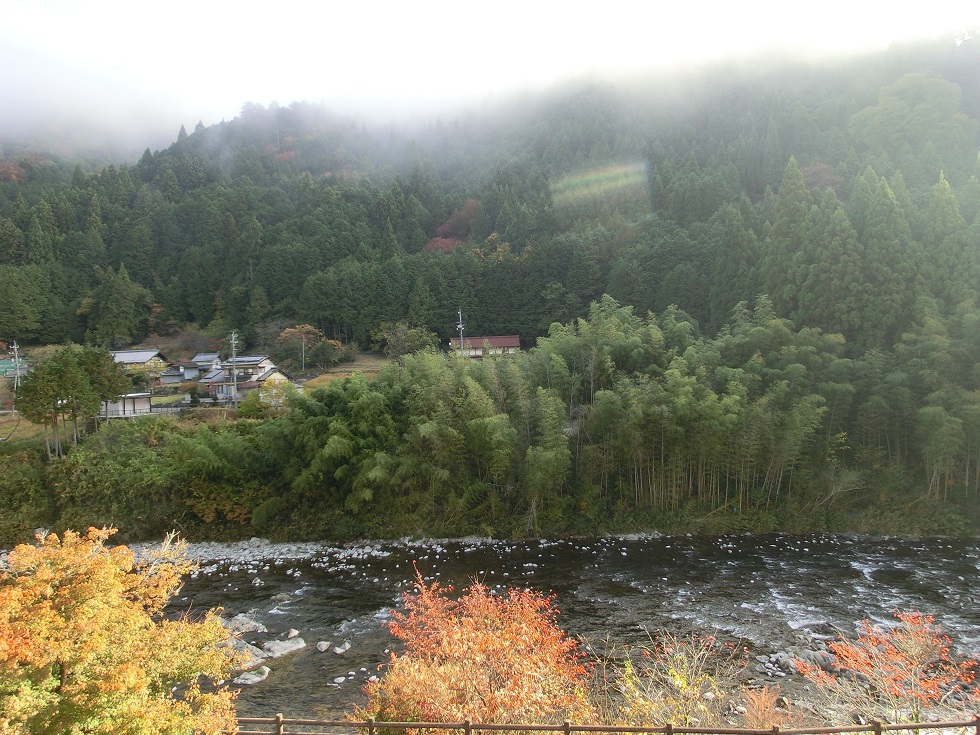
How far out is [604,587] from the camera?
1259 centimetres

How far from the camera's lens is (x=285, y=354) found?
111ft

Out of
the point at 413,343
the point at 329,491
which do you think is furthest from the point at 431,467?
A: the point at 413,343

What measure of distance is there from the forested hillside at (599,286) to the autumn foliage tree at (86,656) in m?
10.6

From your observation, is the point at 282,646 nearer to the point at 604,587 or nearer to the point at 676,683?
the point at 604,587

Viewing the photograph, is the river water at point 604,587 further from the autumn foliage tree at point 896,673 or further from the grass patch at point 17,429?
the grass patch at point 17,429

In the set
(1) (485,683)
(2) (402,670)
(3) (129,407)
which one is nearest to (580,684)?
(1) (485,683)

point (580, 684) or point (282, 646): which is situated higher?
point (580, 684)

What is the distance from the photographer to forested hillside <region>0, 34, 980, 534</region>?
16.4 meters

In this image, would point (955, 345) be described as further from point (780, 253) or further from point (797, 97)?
point (797, 97)

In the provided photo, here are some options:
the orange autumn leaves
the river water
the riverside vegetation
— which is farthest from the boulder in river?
the orange autumn leaves

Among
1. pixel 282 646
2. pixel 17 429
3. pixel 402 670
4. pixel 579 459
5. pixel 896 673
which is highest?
pixel 402 670

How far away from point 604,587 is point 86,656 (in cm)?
1050

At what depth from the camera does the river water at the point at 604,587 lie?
32.9ft

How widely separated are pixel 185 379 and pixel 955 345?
36213 mm
